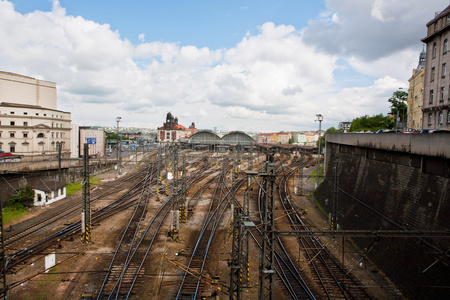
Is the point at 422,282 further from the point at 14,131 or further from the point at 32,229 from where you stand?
the point at 14,131

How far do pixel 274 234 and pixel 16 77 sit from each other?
6096 centimetres

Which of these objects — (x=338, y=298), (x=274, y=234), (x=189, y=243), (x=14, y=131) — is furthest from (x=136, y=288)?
(x=14, y=131)

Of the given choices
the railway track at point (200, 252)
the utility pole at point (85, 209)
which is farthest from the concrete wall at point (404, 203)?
the utility pole at point (85, 209)

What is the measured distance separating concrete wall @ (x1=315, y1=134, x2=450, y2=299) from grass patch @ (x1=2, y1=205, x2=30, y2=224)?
25.2 meters

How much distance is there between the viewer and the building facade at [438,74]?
26.4 m

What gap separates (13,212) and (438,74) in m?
39.3

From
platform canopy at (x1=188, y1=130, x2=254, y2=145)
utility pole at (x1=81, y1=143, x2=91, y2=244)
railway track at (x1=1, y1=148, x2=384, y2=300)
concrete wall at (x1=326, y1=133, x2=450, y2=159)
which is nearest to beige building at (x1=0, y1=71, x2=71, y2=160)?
railway track at (x1=1, y1=148, x2=384, y2=300)

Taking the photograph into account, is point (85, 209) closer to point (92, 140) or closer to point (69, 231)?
point (69, 231)

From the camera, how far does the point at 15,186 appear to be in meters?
29.1

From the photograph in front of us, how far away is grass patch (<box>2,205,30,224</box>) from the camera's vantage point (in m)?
23.8

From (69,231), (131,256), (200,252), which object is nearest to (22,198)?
(69,231)

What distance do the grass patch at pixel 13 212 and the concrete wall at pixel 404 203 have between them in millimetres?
25193

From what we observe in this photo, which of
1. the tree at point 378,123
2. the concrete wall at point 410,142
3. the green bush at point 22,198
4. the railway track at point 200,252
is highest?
the tree at point 378,123

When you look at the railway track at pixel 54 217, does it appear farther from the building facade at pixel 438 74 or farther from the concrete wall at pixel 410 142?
the building facade at pixel 438 74
